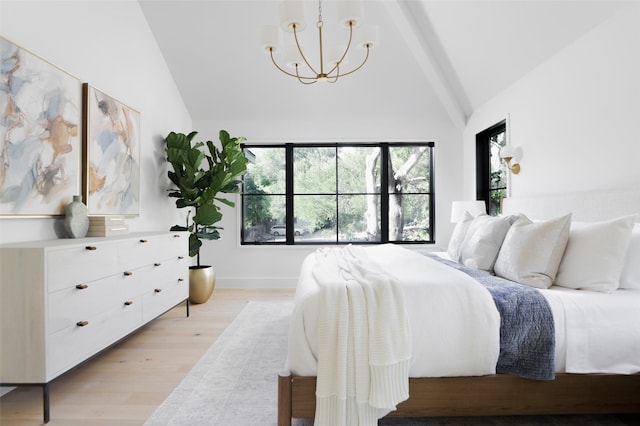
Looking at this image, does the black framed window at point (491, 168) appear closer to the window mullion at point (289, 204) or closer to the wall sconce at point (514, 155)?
the wall sconce at point (514, 155)

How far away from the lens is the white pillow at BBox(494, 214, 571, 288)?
2037 millimetres

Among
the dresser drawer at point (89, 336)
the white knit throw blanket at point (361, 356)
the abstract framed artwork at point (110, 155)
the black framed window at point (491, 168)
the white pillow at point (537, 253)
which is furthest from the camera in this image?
the black framed window at point (491, 168)

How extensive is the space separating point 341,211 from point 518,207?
7.43 feet

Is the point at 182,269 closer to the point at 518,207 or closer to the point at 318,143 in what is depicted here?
the point at 318,143

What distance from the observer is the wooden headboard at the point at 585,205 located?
2186 millimetres

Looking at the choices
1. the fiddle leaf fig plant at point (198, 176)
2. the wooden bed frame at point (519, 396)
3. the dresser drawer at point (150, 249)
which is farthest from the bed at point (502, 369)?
the fiddle leaf fig plant at point (198, 176)

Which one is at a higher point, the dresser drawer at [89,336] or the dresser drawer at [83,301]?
the dresser drawer at [83,301]

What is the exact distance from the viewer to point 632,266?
6.34 ft

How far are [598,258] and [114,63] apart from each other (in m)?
3.82

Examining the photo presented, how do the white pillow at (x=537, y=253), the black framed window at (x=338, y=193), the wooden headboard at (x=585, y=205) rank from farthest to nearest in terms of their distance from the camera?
the black framed window at (x=338, y=193), the wooden headboard at (x=585, y=205), the white pillow at (x=537, y=253)

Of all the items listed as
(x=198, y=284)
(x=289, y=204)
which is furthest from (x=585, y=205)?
(x=198, y=284)

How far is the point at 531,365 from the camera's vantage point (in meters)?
1.65

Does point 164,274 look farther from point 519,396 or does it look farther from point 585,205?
point 585,205

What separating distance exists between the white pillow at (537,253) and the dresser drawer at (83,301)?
2493mm
